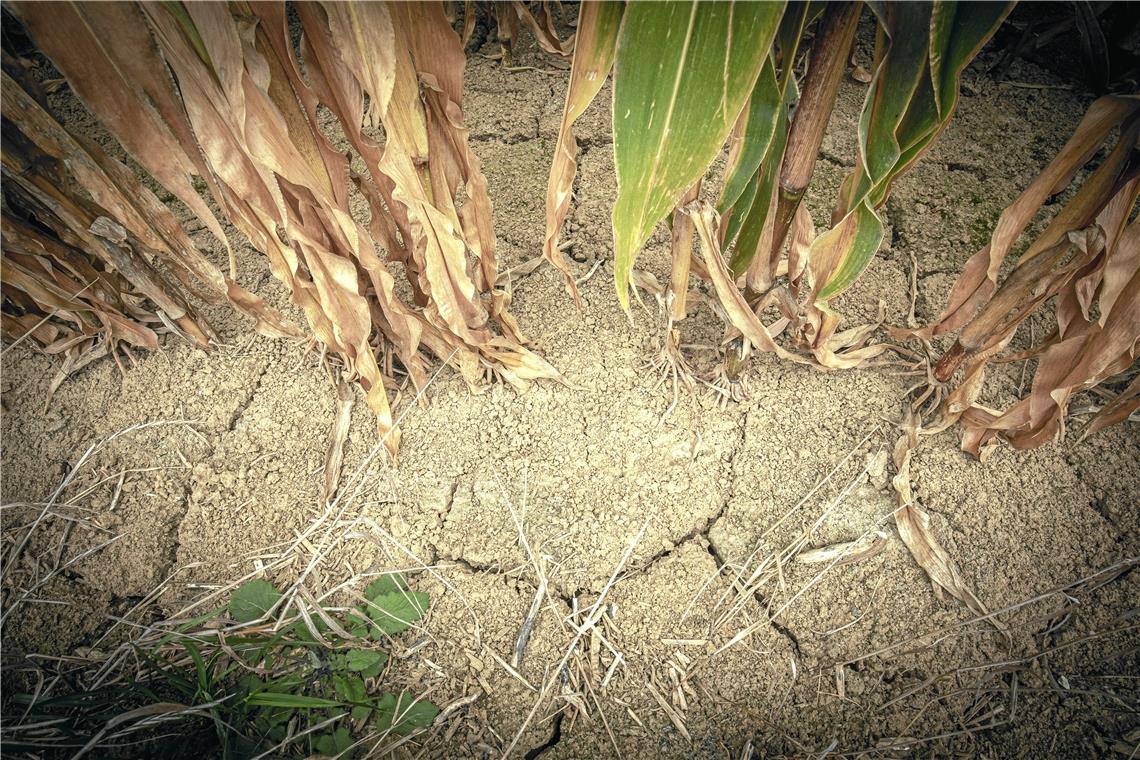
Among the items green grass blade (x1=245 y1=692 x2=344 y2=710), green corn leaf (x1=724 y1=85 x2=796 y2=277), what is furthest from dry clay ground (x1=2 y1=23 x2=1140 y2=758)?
green corn leaf (x1=724 y1=85 x2=796 y2=277)

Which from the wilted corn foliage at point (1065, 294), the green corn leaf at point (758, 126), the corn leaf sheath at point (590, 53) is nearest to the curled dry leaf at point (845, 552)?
the wilted corn foliage at point (1065, 294)

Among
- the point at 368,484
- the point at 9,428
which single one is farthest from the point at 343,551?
the point at 9,428

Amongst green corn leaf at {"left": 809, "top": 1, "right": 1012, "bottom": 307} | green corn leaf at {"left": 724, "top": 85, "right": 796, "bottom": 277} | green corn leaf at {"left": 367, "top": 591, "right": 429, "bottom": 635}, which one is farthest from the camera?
green corn leaf at {"left": 367, "top": 591, "right": 429, "bottom": 635}

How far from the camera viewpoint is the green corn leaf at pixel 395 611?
3.34 ft

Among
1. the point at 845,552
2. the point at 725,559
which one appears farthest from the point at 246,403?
the point at 845,552

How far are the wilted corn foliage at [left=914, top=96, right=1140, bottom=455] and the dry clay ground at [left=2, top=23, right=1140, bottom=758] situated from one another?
0.32ft

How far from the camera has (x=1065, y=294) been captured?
3.11ft

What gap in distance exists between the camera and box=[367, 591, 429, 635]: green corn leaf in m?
1.02

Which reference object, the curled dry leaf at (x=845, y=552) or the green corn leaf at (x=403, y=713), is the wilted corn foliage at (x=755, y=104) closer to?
the curled dry leaf at (x=845, y=552)

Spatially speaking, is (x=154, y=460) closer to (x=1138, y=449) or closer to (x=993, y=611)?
(x=993, y=611)

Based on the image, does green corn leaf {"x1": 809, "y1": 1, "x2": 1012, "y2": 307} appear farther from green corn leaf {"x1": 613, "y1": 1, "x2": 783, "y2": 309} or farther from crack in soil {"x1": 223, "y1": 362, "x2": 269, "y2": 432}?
crack in soil {"x1": 223, "y1": 362, "x2": 269, "y2": 432}

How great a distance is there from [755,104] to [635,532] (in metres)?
0.62

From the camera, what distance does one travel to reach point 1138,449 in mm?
1119

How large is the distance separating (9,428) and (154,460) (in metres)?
0.26
